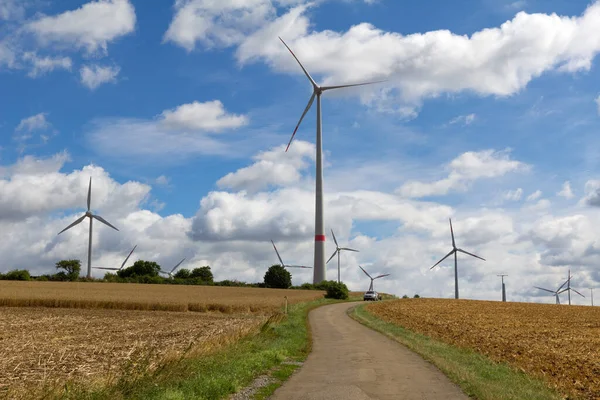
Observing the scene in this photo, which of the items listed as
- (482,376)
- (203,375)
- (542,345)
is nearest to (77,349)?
(203,375)

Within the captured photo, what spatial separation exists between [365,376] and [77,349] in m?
12.4

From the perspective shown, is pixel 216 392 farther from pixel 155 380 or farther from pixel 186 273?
pixel 186 273

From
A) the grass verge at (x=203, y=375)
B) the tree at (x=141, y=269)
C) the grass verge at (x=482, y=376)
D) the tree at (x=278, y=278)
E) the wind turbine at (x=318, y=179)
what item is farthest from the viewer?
the tree at (x=141, y=269)

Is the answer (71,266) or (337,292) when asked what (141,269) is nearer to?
A: (71,266)

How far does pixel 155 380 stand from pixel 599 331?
125 ft

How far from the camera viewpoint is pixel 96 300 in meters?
66.5

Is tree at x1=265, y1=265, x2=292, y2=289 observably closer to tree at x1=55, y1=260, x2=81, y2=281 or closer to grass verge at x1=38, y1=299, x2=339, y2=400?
tree at x1=55, y1=260, x2=81, y2=281

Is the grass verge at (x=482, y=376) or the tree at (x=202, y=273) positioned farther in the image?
the tree at (x=202, y=273)

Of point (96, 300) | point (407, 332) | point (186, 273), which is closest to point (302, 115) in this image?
point (96, 300)

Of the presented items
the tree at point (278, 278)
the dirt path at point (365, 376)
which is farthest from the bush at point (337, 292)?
the dirt path at point (365, 376)

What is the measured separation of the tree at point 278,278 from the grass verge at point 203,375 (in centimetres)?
12479

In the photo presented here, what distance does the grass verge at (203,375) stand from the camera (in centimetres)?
1438

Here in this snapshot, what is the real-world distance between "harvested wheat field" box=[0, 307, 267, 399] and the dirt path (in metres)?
3.91

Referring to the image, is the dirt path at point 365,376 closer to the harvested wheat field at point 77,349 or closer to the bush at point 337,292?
the harvested wheat field at point 77,349
